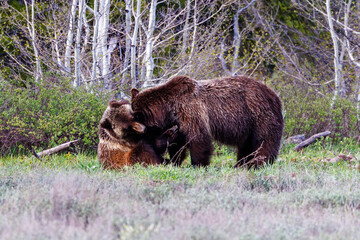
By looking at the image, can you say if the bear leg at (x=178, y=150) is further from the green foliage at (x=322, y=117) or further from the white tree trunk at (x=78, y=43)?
the green foliage at (x=322, y=117)

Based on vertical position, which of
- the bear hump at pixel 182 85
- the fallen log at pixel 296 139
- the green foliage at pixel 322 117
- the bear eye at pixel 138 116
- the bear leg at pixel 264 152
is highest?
the bear hump at pixel 182 85

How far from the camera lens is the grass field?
369 centimetres

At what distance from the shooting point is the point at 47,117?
9.15 metres

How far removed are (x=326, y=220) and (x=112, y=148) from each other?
390 cm

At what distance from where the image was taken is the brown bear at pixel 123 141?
7.11 m

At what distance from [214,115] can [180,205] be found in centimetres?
307

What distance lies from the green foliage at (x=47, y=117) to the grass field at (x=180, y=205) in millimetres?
2405

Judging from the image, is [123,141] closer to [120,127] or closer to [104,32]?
[120,127]

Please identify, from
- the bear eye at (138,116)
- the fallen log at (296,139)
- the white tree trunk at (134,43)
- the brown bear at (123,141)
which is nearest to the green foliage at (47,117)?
the white tree trunk at (134,43)

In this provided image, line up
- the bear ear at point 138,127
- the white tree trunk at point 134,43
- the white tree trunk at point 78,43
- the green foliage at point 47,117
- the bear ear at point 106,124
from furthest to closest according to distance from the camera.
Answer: the white tree trunk at point 134,43 < the white tree trunk at point 78,43 < the green foliage at point 47,117 < the bear ear at point 106,124 < the bear ear at point 138,127

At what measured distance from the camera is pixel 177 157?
745 centimetres

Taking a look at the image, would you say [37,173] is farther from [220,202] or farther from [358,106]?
[358,106]

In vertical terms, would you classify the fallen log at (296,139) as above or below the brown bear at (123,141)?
below

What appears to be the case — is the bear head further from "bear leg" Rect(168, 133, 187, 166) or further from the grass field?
the grass field
